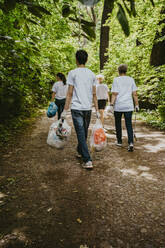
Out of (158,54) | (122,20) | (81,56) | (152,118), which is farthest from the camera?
(158,54)

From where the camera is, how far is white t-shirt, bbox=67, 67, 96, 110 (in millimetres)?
3916

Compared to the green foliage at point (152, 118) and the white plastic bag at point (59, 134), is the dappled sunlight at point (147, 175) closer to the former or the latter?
the white plastic bag at point (59, 134)

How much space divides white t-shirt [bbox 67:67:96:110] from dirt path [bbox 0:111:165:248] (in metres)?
1.31

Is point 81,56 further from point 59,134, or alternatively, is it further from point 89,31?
point 89,31

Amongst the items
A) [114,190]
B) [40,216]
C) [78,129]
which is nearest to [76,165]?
[78,129]

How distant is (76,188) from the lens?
3.42 metres

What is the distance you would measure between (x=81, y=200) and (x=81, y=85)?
6.79ft

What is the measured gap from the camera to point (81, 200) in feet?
10.1

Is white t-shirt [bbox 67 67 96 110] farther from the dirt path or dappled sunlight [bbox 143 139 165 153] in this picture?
dappled sunlight [bbox 143 139 165 153]

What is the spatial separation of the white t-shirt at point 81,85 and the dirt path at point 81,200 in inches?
51.7

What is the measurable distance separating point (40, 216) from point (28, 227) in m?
0.25

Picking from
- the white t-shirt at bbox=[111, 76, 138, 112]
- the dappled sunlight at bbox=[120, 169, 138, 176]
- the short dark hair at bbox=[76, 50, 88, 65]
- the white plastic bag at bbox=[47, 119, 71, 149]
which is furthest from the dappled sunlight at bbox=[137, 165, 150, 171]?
the short dark hair at bbox=[76, 50, 88, 65]

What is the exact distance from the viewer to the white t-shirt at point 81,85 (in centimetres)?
392

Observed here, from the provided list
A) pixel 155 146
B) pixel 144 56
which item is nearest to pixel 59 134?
pixel 155 146
